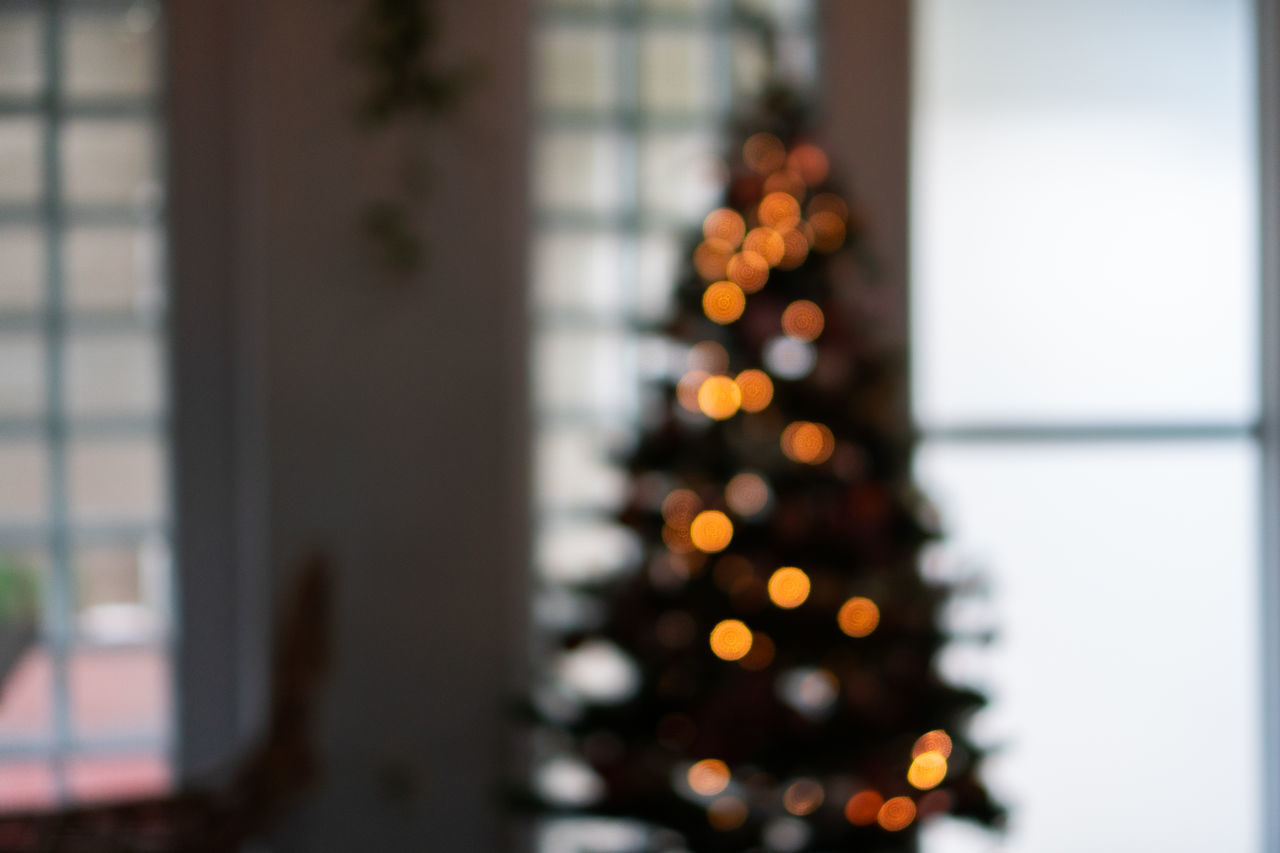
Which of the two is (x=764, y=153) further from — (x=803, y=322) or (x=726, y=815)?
(x=726, y=815)

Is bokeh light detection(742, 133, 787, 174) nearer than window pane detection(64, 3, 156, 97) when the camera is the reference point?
Yes

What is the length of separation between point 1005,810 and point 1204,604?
44.8 inches

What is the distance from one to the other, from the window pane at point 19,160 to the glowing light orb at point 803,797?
1.97 m

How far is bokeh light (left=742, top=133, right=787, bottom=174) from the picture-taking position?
2082 mm

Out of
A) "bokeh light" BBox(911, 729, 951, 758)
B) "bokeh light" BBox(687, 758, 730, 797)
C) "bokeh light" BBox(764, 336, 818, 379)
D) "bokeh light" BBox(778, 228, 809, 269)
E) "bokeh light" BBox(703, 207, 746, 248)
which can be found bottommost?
"bokeh light" BBox(687, 758, 730, 797)

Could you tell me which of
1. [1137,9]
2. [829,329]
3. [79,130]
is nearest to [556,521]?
[829,329]

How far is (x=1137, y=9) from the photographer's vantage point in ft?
9.32

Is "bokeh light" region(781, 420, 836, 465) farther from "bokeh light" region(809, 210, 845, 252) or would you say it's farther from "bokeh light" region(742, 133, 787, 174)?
"bokeh light" region(742, 133, 787, 174)

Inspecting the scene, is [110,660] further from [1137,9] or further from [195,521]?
[1137,9]

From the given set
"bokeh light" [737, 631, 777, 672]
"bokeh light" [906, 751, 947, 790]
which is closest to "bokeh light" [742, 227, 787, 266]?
"bokeh light" [737, 631, 777, 672]

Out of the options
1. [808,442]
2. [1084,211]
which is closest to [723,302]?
[808,442]

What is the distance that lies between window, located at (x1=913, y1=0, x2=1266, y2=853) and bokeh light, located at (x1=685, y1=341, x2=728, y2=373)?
0.89 meters

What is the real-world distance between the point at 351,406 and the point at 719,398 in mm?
815

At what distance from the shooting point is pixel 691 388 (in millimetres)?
2070
